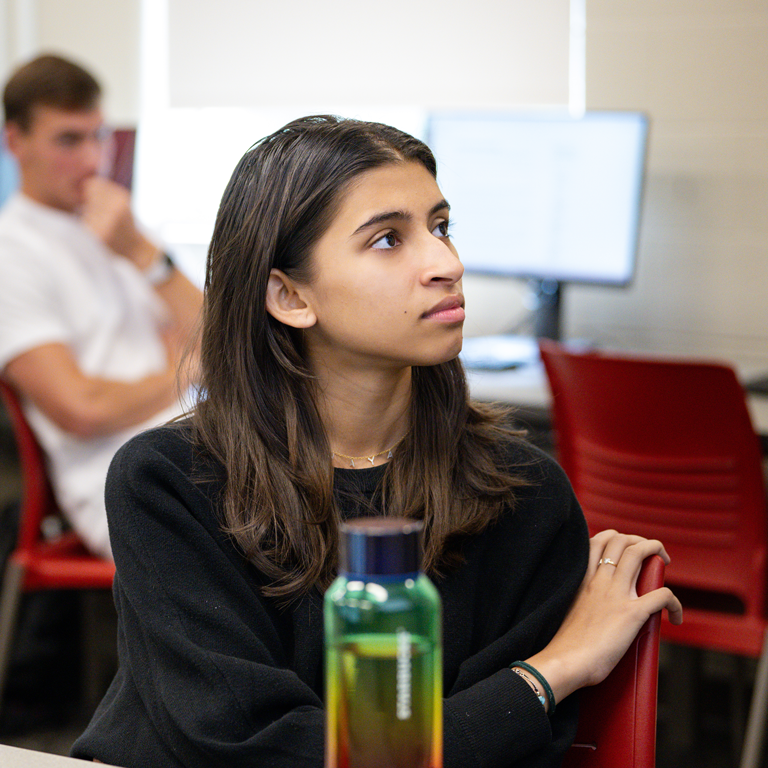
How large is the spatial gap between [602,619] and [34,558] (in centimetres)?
141

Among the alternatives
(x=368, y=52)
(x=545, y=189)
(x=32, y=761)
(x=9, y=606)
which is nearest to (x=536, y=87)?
(x=545, y=189)

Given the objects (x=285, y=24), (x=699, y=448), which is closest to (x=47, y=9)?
(x=285, y=24)

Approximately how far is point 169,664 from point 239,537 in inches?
5.3

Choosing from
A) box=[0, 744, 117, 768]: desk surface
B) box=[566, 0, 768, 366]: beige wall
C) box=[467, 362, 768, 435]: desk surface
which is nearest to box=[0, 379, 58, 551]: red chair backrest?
box=[467, 362, 768, 435]: desk surface

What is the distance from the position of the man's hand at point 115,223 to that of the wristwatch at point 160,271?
0.6 inches

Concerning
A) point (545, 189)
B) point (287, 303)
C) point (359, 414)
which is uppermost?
point (545, 189)

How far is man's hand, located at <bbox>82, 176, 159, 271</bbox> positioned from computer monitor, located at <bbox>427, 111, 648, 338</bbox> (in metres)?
0.75

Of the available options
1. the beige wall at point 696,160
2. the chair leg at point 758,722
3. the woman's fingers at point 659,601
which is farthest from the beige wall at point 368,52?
the woman's fingers at point 659,601

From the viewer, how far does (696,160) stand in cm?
258

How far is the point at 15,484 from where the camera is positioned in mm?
2600

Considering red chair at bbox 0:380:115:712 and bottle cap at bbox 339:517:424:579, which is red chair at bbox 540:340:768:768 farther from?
bottle cap at bbox 339:517:424:579

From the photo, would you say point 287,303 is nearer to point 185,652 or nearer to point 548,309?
point 185,652

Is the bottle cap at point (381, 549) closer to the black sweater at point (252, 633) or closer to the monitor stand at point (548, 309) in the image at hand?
the black sweater at point (252, 633)

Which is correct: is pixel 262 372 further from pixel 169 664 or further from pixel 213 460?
pixel 169 664
